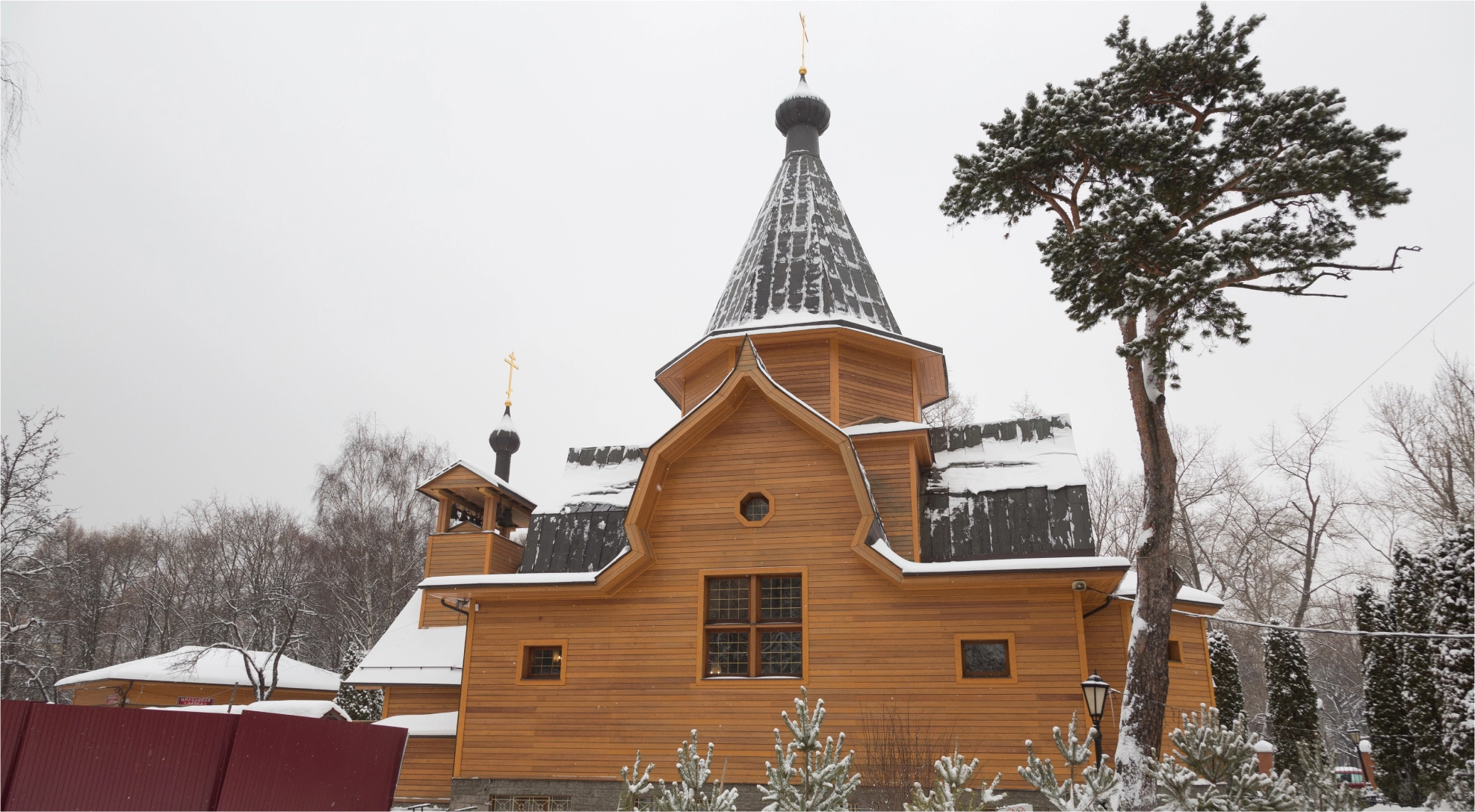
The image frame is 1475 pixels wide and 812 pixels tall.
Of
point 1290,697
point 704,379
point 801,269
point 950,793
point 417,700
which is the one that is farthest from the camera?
point 1290,697

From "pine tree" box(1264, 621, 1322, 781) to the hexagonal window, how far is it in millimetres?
12692

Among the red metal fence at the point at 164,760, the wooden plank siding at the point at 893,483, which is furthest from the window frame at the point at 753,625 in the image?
the red metal fence at the point at 164,760

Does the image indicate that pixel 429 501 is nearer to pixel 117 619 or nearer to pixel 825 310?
pixel 117 619

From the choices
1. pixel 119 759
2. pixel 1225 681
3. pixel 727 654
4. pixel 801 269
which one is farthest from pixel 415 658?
pixel 1225 681

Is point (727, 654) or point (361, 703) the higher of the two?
point (727, 654)

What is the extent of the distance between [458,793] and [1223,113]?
13.0 m

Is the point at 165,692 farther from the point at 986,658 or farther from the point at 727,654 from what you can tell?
the point at 986,658

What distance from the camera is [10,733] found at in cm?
577

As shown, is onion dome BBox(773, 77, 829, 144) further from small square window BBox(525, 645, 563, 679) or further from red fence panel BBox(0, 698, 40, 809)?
red fence panel BBox(0, 698, 40, 809)

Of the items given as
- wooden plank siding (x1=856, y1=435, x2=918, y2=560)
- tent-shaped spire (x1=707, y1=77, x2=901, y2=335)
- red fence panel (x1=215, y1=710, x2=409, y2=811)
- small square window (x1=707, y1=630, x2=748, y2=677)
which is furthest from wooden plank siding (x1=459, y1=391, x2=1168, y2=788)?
tent-shaped spire (x1=707, y1=77, x2=901, y2=335)

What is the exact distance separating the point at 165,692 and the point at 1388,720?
30523 millimetres

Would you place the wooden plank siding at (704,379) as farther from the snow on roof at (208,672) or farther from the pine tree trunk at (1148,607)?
the snow on roof at (208,672)

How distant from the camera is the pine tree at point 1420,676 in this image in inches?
539

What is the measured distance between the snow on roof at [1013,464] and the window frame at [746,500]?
2875mm
